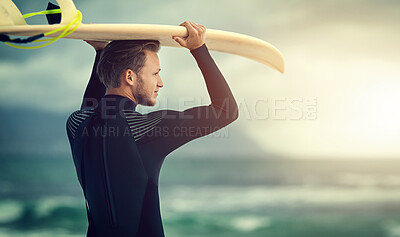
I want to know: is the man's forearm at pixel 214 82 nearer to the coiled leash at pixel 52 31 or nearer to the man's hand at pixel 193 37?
the man's hand at pixel 193 37

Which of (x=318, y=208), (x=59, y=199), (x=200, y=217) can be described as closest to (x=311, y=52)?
(x=318, y=208)

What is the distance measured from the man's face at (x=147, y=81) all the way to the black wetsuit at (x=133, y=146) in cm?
4

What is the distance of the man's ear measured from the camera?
122 centimetres

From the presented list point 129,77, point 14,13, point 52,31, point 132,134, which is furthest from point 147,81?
point 14,13

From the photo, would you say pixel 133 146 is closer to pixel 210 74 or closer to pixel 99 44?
pixel 210 74

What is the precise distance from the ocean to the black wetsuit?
1663mm

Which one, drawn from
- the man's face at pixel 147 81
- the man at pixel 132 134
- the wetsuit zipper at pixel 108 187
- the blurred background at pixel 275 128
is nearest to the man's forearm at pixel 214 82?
the man at pixel 132 134

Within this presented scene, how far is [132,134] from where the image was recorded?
1.19m

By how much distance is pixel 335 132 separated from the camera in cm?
297

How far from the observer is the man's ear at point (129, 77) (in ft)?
4.00

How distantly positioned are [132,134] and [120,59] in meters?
0.22

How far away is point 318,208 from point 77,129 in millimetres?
2115

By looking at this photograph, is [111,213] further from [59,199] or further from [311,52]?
[311,52]

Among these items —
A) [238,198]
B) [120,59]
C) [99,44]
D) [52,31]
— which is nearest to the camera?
[52,31]
